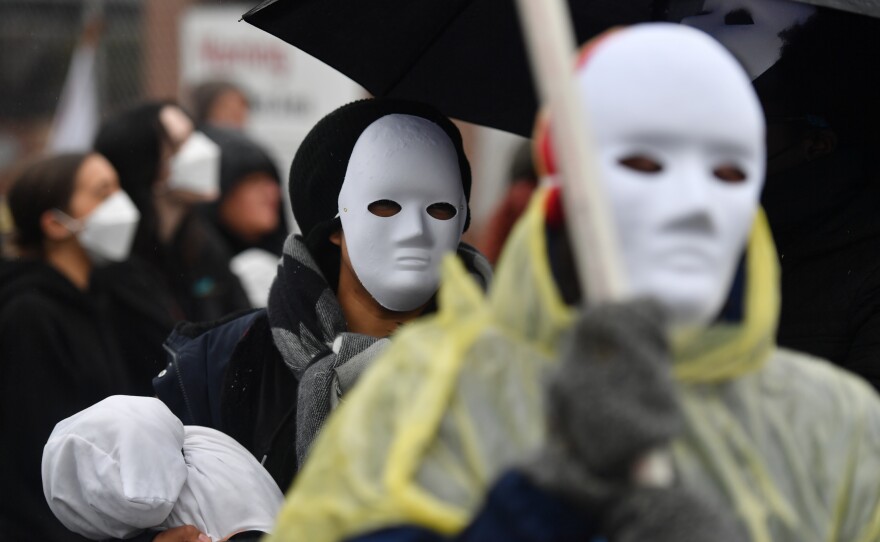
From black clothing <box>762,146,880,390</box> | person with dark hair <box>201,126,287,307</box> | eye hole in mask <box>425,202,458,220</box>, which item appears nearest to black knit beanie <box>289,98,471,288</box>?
eye hole in mask <box>425,202,458,220</box>

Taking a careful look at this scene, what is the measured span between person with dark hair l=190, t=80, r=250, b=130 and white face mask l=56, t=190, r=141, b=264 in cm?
184

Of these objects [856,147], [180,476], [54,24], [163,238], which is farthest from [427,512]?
[54,24]

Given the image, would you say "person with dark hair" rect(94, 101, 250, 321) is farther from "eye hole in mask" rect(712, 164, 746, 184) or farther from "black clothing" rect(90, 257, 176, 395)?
"eye hole in mask" rect(712, 164, 746, 184)

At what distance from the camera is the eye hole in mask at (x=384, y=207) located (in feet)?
12.2

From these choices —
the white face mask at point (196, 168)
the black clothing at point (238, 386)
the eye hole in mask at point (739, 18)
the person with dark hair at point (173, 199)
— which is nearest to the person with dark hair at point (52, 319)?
the person with dark hair at point (173, 199)

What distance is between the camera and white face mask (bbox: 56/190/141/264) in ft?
20.2

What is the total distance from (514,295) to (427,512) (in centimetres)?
32

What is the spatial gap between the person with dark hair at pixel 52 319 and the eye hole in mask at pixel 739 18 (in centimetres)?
260

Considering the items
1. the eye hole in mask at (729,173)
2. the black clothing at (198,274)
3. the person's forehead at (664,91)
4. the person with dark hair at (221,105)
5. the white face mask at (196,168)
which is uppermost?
the person's forehead at (664,91)

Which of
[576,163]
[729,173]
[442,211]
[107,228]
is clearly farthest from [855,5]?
[107,228]

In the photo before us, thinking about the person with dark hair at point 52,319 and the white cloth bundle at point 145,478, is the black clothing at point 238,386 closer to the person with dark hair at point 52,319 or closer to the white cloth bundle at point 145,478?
the white cloth bundle at point 145,478

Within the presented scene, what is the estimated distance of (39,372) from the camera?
18.0 feet

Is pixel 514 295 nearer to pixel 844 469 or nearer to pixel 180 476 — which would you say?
pixel 844 469

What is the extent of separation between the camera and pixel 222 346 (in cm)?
393
